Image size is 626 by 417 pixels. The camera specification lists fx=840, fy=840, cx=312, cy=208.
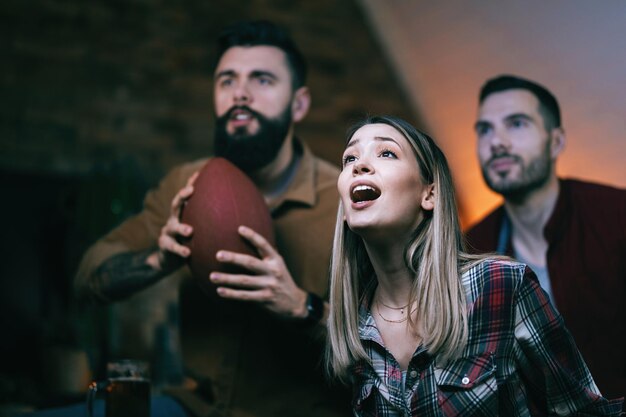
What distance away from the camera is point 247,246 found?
2.23 metres

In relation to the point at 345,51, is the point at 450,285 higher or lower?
lower

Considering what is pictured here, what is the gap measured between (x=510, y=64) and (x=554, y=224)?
1073 mm

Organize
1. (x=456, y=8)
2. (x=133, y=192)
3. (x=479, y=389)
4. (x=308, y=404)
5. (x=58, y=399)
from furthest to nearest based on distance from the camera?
(x=133, y=192) < (x=456, y=8) < (x=58, y=399) < (x=308, y=404) < (x=479, y=389)

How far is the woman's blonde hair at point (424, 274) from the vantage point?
1.67 metres

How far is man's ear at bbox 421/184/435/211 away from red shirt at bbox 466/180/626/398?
65 centimetres

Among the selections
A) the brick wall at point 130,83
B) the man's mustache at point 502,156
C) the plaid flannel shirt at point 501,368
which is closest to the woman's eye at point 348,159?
the plaid flannel shirt at point 501,368

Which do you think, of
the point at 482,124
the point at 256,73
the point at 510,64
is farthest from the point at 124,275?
the point at 510,64

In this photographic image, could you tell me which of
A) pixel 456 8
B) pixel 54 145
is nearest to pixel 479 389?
pixel 456 8

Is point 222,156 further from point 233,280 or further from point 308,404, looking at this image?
point 308,404

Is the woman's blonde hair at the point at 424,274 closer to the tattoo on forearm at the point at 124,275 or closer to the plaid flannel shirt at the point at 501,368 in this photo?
the plaid flannel shirt at the point at 501,368

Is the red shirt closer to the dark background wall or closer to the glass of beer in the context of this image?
the glass of beer

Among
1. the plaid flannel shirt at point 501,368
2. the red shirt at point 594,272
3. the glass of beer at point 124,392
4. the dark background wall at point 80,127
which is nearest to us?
the plaid flannel shirt at point 501,368

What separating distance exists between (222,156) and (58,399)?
0.98 m

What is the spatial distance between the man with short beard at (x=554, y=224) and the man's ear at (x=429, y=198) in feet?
2.86
